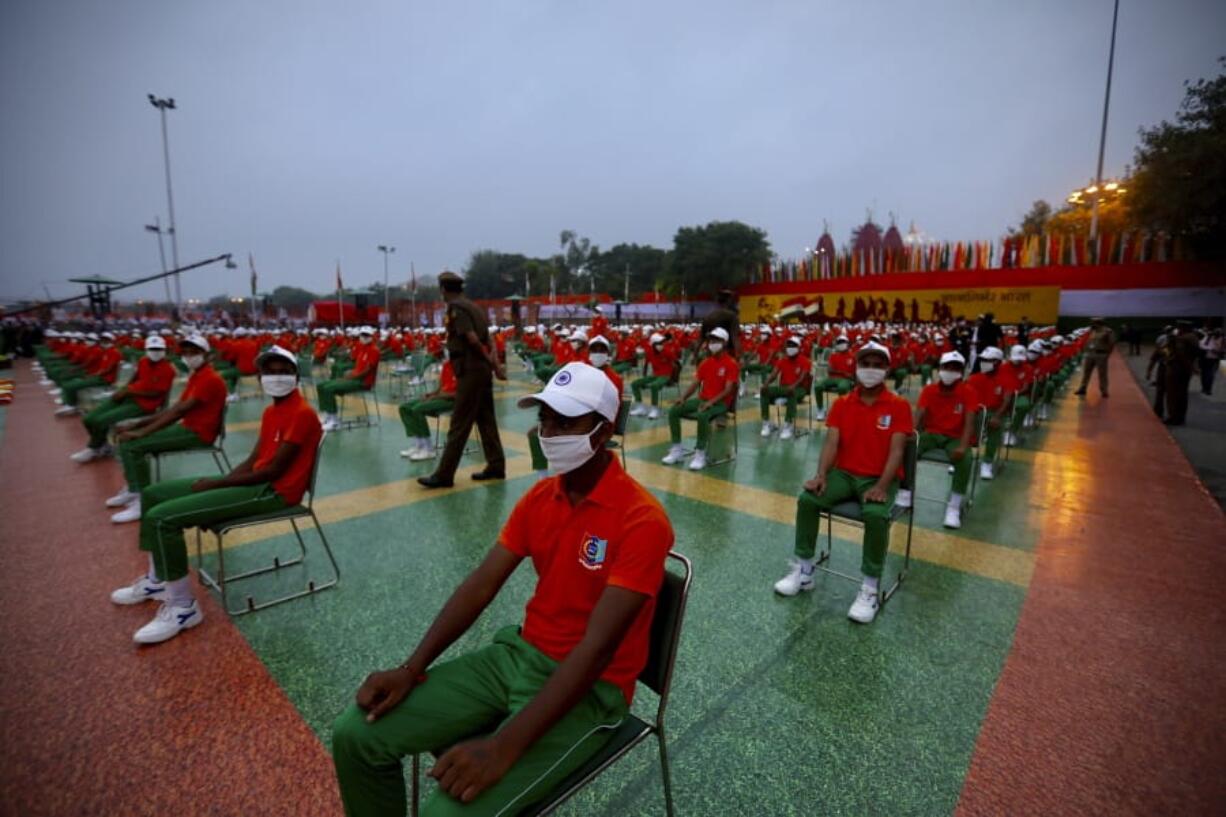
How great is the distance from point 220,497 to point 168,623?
78 cm

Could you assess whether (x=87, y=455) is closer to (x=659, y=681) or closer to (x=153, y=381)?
(x=153, y=381)

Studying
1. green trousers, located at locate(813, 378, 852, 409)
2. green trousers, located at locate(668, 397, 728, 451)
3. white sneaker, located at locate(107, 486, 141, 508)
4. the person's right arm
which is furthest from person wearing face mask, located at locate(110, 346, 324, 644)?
green trousers, located at locate(813, 378, 852, 409)

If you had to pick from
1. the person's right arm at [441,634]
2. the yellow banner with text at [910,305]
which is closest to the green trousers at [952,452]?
the person's right arm at [441,634]

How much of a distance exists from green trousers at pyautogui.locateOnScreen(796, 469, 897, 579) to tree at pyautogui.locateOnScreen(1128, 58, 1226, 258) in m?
33.5

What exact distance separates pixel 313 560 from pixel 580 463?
137 inches

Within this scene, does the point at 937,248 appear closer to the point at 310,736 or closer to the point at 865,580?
the point at 865,580

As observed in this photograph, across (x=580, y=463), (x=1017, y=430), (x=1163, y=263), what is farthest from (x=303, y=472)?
(x=1163, y=263)

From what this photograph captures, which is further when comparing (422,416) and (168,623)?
(422,416)

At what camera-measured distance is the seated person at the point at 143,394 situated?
21.2ft

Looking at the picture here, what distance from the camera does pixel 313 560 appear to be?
4301 millimetres

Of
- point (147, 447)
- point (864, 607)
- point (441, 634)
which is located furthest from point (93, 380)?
point (864, 607)

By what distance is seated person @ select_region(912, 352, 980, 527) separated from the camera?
5203 millimetres

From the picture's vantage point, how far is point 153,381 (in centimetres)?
652

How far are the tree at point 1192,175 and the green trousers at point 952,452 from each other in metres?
31.2
